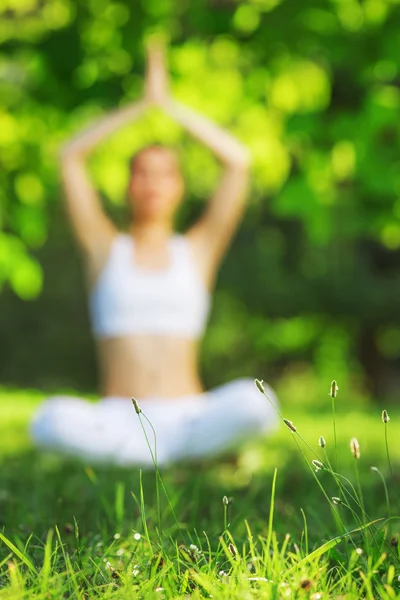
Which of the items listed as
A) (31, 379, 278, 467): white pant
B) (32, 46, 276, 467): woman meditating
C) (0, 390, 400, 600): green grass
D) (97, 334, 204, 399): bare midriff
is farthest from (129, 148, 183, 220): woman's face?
(0, 390, 400, 600): green grass

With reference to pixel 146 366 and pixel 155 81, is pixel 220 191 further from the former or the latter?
pixel 146 366

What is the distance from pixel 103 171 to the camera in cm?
819

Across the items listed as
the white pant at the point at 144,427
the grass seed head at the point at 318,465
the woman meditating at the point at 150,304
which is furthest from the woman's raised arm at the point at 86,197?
the grass seed head at the point at 318,465

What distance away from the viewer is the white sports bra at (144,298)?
4.19 meters

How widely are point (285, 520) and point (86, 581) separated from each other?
0.97m

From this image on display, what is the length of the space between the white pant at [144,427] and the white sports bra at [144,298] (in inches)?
15.5

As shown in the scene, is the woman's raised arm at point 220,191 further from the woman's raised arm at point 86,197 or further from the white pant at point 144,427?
the white pant at point 144,427

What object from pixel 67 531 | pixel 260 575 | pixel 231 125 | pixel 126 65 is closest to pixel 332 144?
pixel 126 65

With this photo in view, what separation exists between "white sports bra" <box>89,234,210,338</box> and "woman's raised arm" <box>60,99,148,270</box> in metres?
0.10

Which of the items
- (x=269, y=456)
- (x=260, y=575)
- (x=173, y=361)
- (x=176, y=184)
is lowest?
(x=269, y=456)

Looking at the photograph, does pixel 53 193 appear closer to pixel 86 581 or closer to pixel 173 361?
pixel 173 361

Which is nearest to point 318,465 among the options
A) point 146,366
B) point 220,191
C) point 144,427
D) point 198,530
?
point 198,530

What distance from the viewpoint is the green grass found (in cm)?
154

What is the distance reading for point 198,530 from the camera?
226 cm
